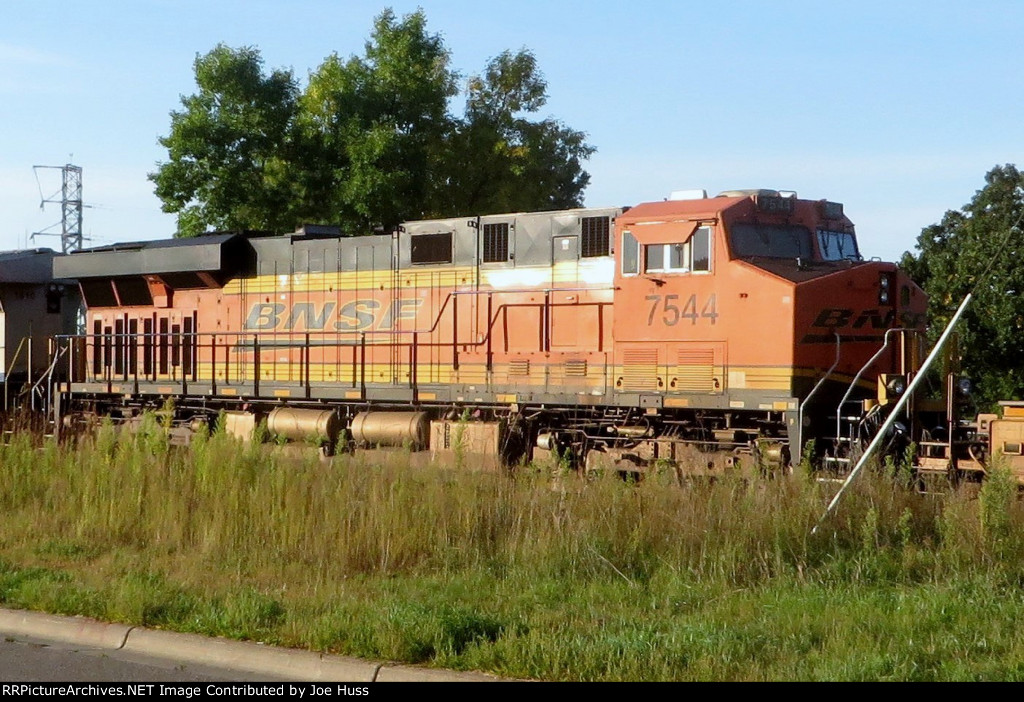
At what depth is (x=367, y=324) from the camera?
17203 millimetres

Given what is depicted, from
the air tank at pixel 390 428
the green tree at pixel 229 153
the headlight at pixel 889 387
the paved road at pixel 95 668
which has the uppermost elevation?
the green tree at pixel 229 153

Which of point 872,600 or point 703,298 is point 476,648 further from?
point 703,298

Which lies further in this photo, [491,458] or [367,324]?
[367,324]

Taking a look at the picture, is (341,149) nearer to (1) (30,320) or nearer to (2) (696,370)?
(1) (30,320)

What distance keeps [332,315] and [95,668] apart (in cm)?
1128

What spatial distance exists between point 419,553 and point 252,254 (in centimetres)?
1080

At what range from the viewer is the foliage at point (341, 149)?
1089 inches

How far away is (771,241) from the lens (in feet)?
44.5

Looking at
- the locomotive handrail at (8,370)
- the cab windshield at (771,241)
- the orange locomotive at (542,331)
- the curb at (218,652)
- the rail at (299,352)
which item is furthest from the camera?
the locomotive handrail at (8,370)

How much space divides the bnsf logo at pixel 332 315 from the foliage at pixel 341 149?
8695 mm

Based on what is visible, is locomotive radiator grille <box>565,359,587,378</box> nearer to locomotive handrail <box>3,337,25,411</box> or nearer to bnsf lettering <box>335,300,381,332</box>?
bnsf lettering <box>335,300,381,332</box>

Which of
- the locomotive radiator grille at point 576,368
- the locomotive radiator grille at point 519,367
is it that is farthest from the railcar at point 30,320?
the locomotive radiator grille at point 576,368

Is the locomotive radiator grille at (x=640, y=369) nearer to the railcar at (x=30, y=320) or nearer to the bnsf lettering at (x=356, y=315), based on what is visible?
the bnsf lettering at (x=356, y=315)
